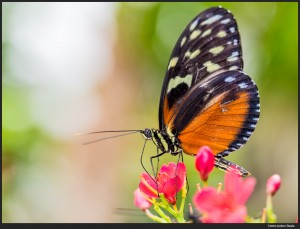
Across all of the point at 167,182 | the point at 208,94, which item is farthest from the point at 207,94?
the point at 167,182

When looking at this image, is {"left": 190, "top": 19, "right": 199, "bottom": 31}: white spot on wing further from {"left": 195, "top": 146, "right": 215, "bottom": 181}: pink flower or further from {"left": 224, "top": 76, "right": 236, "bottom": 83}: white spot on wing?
{"left": 195, "top": 146, "right": 215, "bottom": 181}: pink flower

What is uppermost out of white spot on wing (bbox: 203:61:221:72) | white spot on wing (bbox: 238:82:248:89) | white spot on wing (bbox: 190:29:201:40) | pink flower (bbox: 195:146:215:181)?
white spot on wing (bbox: 190:29:201:40)

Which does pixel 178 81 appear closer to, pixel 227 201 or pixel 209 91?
pixel 209 91

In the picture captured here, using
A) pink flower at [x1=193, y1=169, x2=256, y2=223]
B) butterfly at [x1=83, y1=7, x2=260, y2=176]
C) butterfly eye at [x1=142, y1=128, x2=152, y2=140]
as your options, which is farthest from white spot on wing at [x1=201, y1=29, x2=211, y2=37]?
A: pink flower at [x1=193, y1=169, x2=256, y2=223]

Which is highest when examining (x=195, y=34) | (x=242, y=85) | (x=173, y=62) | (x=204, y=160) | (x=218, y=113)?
(x=195, y=34)

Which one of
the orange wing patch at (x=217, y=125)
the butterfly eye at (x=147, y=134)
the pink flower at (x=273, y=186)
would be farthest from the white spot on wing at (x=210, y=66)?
the pink flower at (x=273, y=186)

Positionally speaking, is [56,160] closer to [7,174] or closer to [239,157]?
[7,174]
